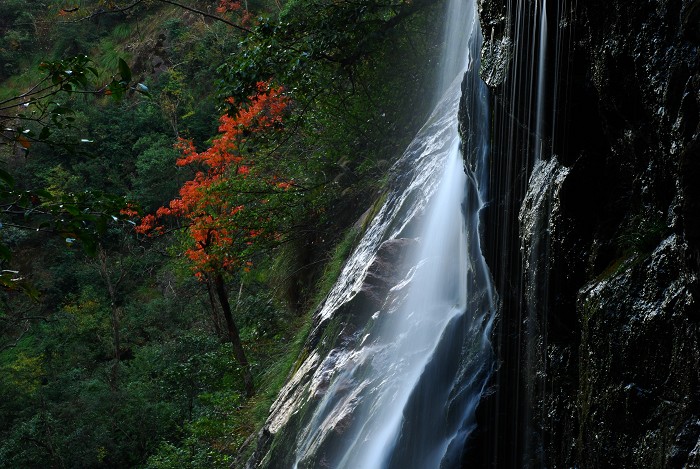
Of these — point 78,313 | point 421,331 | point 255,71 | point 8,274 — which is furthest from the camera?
point 78,313

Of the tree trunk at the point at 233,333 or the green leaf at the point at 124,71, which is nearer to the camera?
the green leaf at the point at 124,71

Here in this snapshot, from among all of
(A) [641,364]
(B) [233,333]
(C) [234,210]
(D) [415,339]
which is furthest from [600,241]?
(B) [233,333]

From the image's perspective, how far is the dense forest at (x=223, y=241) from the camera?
714cm

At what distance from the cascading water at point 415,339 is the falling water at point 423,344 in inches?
0.4

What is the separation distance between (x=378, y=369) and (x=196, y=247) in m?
5.71

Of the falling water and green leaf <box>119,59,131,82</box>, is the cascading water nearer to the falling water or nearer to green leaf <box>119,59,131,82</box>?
the falling water

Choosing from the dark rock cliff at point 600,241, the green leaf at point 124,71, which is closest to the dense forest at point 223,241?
the green leaf at point 124,71

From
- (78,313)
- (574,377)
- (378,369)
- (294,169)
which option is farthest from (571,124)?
(78,313)

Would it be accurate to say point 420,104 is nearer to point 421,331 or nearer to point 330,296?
point 330,296

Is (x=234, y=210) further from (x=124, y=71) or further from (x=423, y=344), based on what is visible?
(x=124, y=71)

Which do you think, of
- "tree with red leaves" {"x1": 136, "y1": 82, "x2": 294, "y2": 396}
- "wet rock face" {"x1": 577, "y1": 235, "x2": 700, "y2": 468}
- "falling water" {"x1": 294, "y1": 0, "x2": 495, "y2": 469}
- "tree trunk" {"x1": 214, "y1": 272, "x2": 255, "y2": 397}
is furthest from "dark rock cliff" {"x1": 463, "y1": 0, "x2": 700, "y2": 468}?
"tree trunk" {"x1": 214, "y1": 272, "x2": 255, "y2": 397}

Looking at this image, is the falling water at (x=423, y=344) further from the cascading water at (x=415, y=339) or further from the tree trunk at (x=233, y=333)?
the tree trunk at (x=233, y=333)

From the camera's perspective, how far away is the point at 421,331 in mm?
5625

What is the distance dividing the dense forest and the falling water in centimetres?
196
